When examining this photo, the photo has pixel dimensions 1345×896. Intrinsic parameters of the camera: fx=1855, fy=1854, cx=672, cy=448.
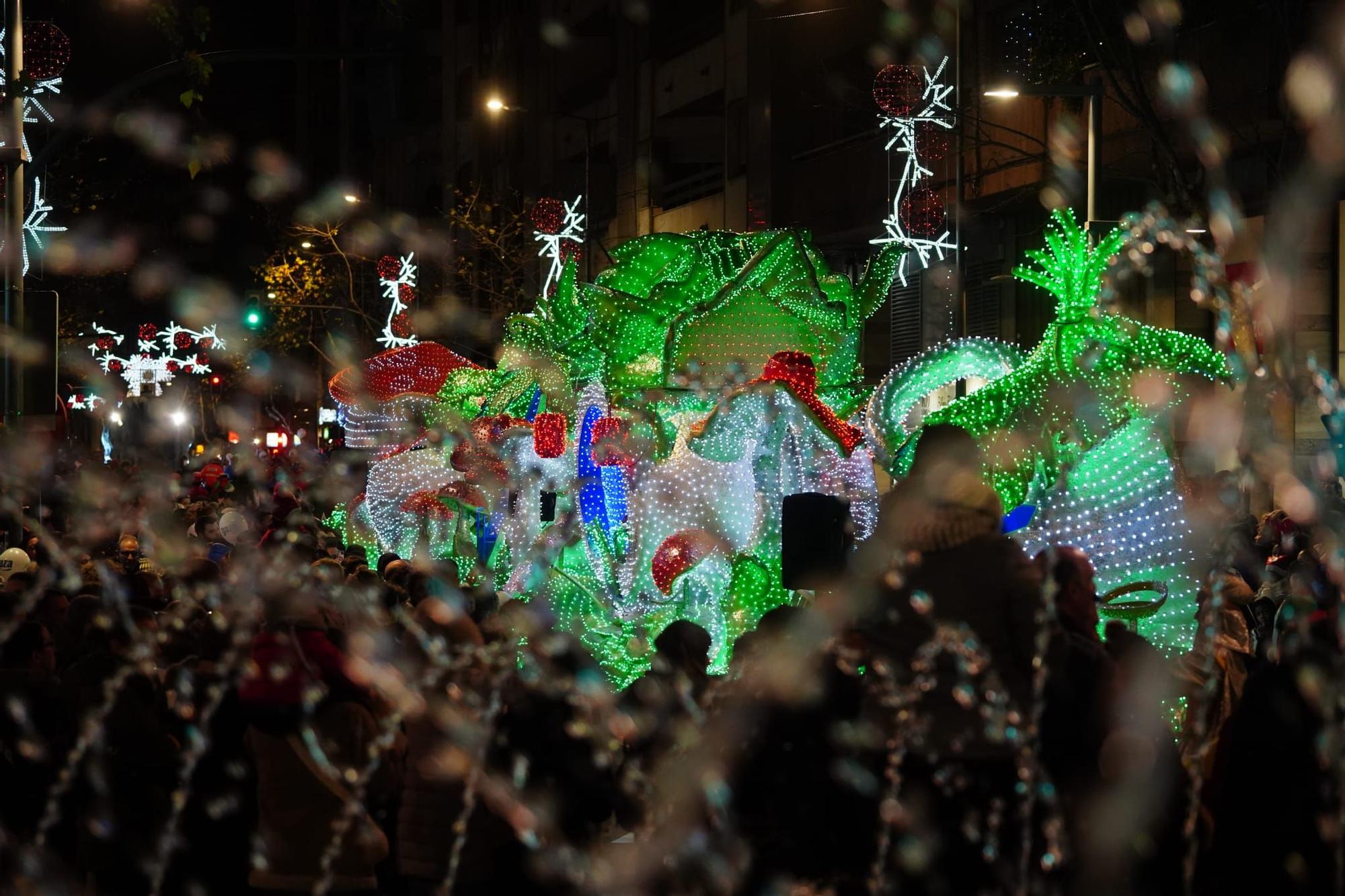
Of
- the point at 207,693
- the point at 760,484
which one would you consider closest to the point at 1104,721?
the point at 207,693

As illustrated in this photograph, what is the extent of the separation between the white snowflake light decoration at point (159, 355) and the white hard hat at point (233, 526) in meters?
25.0

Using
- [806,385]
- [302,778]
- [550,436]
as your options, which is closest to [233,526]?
[550,436]

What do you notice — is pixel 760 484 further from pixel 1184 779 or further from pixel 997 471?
pixel 1184 779

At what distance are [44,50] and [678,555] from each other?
7.43m

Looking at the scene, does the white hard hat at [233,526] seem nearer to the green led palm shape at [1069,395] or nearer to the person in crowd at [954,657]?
the green led palm shape at [1069,395]

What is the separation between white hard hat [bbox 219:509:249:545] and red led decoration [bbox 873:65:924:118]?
8.29 meters

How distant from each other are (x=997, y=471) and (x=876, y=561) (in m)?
4.82

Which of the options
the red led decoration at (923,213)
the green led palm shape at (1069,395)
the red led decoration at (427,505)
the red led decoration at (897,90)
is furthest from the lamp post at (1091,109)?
the green led palm shape at (1069,395)

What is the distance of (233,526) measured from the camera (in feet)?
59.5

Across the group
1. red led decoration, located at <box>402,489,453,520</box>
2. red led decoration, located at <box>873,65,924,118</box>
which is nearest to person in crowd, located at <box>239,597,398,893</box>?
red led decoration, located at <box>402,489,453,520</box>

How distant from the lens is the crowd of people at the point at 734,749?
5094 millimetres

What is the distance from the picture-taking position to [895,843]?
541 cm

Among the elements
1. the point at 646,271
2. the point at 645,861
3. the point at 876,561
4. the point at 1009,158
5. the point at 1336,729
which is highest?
the point at 1009,158

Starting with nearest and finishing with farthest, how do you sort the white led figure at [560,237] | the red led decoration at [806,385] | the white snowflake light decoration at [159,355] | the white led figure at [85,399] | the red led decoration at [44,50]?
the red led decoration at [806,385], the red led decoration at [44,50], the white led figure at [560,237], the white snowflake light decoration at [159,355], the white led figure at [85,399]
